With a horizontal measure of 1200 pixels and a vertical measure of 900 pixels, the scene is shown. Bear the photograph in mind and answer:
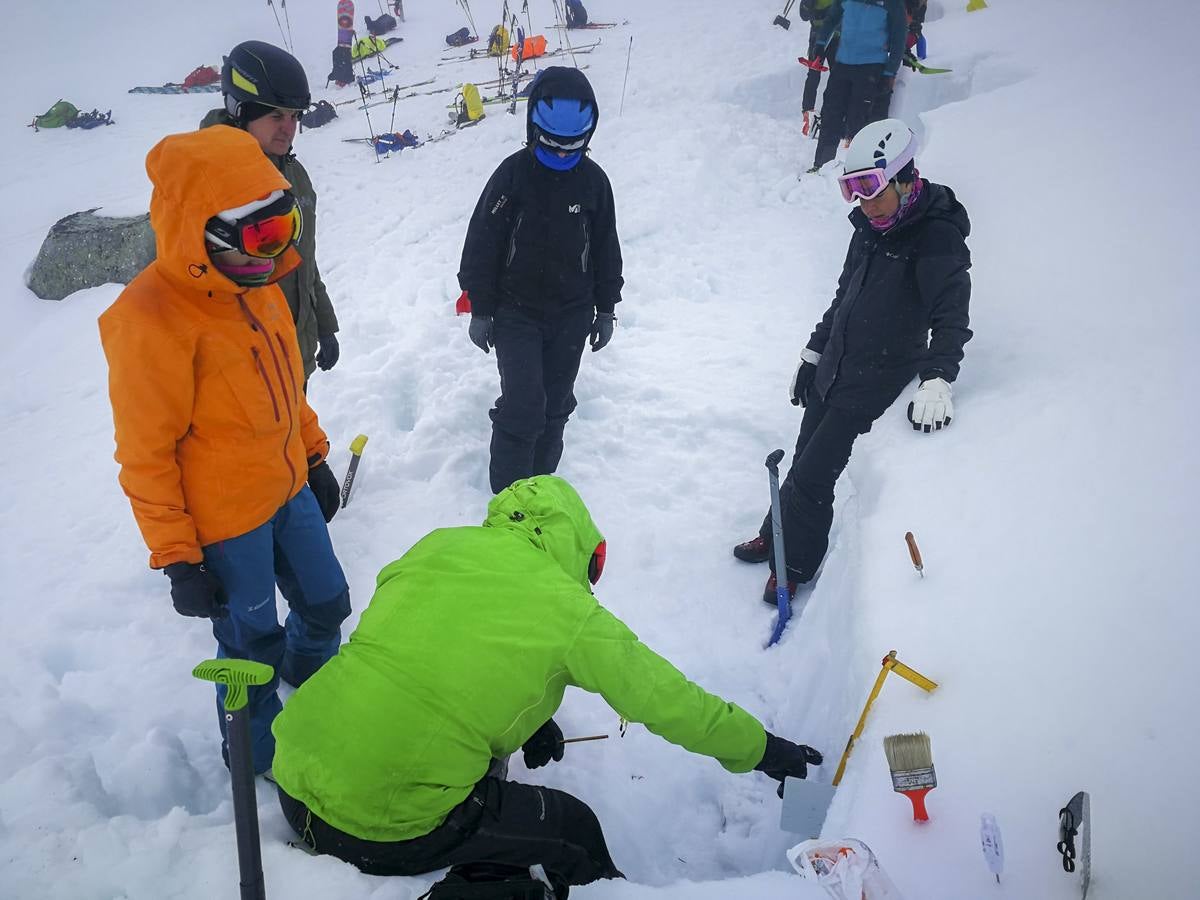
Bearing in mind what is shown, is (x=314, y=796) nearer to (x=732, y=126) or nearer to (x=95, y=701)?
(x=95, y=701)

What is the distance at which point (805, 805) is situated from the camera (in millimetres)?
2031

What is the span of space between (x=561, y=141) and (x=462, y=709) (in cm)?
243

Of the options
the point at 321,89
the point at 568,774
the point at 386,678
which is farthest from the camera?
the point at 321,89

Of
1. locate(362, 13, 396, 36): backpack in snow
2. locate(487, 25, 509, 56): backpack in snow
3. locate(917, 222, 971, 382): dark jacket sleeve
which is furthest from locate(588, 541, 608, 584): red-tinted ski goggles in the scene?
locate(362, 13, 396, 36): backpack in snow

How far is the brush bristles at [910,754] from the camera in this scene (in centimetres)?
174

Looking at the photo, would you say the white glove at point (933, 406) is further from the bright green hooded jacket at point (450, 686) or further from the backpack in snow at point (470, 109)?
the backpack in snow at point (470, 109)

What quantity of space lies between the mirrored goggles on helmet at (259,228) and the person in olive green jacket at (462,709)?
3.01ft

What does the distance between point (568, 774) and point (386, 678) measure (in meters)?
1.25

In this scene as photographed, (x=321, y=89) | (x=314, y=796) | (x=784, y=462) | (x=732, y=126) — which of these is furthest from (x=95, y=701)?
(x=321, y=89)

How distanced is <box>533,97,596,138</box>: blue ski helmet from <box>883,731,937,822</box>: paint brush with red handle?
A: 2608 millimetres

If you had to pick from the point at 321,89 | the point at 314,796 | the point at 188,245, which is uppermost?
the point at 188,245

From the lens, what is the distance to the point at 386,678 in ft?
5.35

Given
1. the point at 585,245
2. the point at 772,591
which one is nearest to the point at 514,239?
the point at 585,245

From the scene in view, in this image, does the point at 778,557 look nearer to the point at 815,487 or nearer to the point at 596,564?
the point at 815,487
